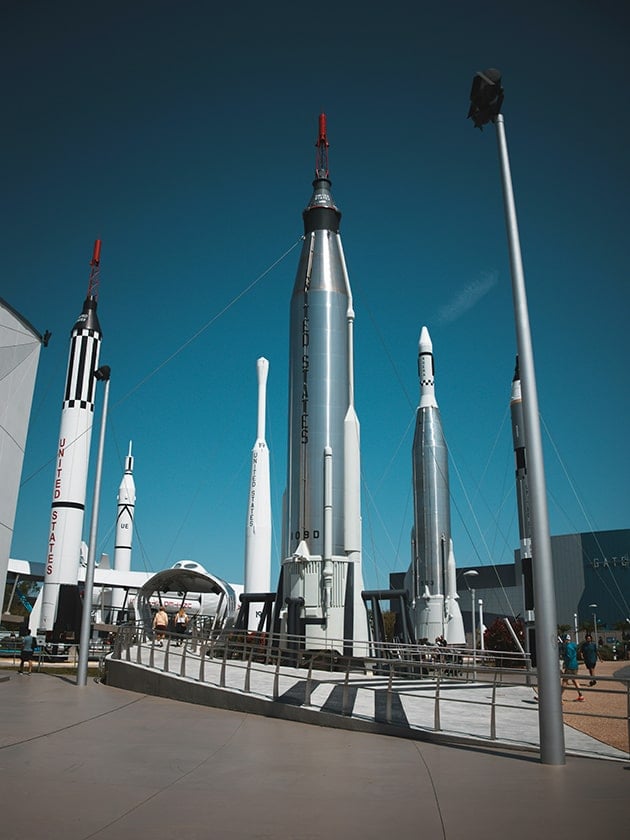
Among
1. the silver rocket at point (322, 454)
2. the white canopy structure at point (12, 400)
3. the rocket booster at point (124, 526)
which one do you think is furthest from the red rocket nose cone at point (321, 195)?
the rocket booster at point (124, 526)

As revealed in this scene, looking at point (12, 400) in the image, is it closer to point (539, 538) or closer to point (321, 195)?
point (539, 538)

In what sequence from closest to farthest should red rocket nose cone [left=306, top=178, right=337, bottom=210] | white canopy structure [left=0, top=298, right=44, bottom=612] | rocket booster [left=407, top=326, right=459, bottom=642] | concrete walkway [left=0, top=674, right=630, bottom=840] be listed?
concrete walkway [left=0, top=674, right=630, bottom=840]
white canopy structure [left=0, top=298, right=44, bottom=612]
red rocket nose cone [left=306, top=178, right=337, bottom=210]
rocket booster [left=407, top=326, right=459, bottom=642]

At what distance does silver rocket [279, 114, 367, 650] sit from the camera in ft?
Answer: 72.0

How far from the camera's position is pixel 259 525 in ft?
119

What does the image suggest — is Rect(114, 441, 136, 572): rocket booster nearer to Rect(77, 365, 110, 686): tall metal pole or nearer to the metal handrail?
the metal handrail

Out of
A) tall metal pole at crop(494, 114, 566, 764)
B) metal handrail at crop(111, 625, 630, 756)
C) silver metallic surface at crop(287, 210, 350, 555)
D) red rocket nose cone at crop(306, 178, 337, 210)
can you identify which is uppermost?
red rocket nose cone at crop(306, 178, 337, 210)

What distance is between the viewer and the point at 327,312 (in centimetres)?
2422

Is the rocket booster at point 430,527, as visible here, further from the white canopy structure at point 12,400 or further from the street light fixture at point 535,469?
the street light fixture at point 535,469

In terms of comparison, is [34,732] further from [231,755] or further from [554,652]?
[554,652]

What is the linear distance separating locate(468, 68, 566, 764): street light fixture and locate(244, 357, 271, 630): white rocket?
1095 inches

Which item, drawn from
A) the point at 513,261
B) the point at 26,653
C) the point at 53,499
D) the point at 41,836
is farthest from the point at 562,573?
the point at 41,836

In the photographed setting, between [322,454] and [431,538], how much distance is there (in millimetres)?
Answer: 11253

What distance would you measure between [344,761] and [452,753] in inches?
57.7

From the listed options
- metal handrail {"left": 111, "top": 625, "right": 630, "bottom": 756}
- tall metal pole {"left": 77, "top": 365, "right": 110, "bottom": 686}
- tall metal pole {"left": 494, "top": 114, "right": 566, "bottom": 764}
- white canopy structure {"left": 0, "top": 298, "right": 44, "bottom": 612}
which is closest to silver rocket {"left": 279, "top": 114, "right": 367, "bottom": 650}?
metal handrail {"left": 111, "top": 625, "right": 630, "bottom": 756}
